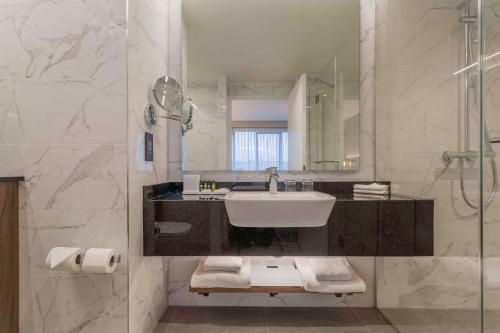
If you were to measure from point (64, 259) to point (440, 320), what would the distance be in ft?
6.33

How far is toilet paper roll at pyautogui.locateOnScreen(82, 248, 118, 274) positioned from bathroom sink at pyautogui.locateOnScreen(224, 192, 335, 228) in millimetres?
567

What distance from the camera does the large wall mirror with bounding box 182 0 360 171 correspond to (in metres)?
1.99

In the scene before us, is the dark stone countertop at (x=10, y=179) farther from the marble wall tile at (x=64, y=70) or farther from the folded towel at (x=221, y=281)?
the folded towel at (x=221, y=281)

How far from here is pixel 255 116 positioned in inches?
79.4

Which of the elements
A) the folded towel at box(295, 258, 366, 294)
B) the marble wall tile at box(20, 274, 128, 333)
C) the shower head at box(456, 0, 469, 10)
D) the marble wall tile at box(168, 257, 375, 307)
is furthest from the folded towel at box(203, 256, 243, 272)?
the shower head at box(456, 0, 469, 10)

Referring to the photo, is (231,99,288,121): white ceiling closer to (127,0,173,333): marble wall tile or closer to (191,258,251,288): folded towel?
(127,0,173,333): marble wall tile

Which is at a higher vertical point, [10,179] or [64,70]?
[64,70]

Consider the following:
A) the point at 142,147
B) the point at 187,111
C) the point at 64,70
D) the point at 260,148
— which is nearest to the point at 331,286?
the point at 260,148

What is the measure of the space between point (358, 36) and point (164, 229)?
1.80 meters

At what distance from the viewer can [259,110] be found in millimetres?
2012

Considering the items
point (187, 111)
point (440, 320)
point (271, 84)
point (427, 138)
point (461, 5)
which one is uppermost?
point (461, 5)

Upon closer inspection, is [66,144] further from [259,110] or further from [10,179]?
[259,110]

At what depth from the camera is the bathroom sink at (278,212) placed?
1361 mm

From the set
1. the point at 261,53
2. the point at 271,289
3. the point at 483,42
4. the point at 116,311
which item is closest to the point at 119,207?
the point at 116,311
